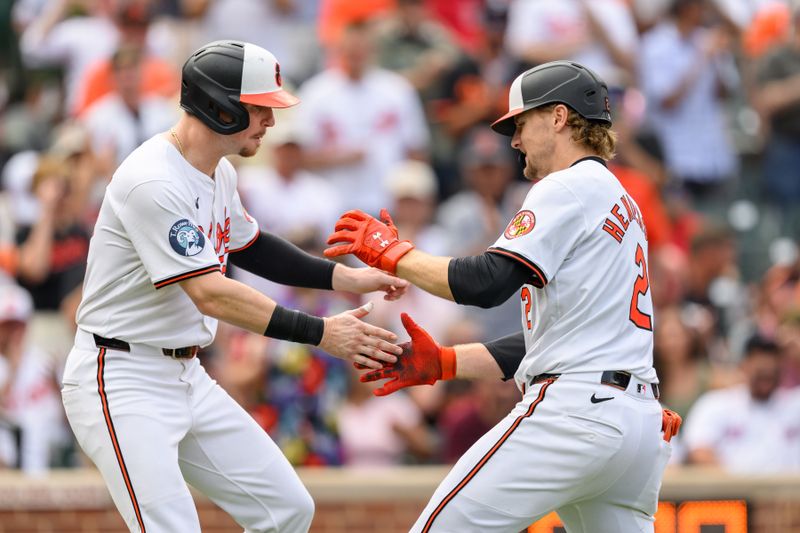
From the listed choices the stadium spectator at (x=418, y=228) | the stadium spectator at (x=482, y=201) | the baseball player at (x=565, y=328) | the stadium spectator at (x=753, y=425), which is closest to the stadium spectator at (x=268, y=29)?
the stadium spectator at (x=418, y=228)

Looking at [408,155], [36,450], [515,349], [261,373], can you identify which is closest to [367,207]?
[408,155]

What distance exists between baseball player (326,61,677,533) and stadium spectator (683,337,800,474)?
3460mm

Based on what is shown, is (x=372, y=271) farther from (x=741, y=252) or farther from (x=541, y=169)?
(x=741, y=252)

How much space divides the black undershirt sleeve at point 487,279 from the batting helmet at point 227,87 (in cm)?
99

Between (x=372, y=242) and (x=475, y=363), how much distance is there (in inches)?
27.5

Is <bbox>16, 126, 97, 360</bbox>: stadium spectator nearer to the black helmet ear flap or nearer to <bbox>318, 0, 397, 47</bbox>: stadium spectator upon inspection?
<bbox>318, 0, 397, 47</bbox>: stadium spectator

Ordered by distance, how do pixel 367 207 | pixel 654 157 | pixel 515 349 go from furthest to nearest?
pixel 654 157, pixel 367 207, pixel 515 349

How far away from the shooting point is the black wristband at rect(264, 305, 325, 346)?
4949 millimetres

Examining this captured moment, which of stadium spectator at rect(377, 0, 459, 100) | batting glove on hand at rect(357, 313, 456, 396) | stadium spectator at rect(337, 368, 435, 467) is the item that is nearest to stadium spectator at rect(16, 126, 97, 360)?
stadium spectator at rect(337, 368, 435, 467)

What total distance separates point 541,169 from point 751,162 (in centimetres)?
709

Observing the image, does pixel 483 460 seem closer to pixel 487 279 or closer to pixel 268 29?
pixel 487 279

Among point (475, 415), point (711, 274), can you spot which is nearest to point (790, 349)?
point (711, 274)

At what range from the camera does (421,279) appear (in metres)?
4.91

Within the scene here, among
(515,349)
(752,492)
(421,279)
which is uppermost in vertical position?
(421,279)
